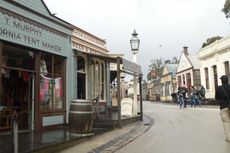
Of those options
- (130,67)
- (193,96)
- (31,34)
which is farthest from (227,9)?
(31,34)

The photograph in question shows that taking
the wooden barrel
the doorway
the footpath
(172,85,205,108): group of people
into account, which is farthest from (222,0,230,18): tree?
the wooden barrel

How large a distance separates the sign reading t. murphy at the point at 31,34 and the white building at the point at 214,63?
23660 millimetres

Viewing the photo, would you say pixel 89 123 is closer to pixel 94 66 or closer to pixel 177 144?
pixel 177 144

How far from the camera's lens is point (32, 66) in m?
12.8

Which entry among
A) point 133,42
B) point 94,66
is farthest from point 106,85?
point 133,42

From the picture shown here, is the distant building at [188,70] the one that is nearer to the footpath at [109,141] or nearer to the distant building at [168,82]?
the distant building at [168,82]

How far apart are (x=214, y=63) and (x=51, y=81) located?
91.8ft

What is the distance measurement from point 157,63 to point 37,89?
86509 millimetres

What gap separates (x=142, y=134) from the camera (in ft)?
42.2

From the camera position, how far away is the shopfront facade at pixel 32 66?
463 inches

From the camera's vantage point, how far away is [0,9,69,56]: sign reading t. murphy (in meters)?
11.4

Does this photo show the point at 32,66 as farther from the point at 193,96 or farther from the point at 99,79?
the point at 193,96

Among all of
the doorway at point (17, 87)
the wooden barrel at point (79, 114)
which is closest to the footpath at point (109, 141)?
the wooden barrel at point (79, 114)

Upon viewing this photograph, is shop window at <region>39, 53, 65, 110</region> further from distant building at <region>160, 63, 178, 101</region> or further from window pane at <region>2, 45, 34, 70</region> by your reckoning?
distant building at <region>160, 63, 178, 101</region>
